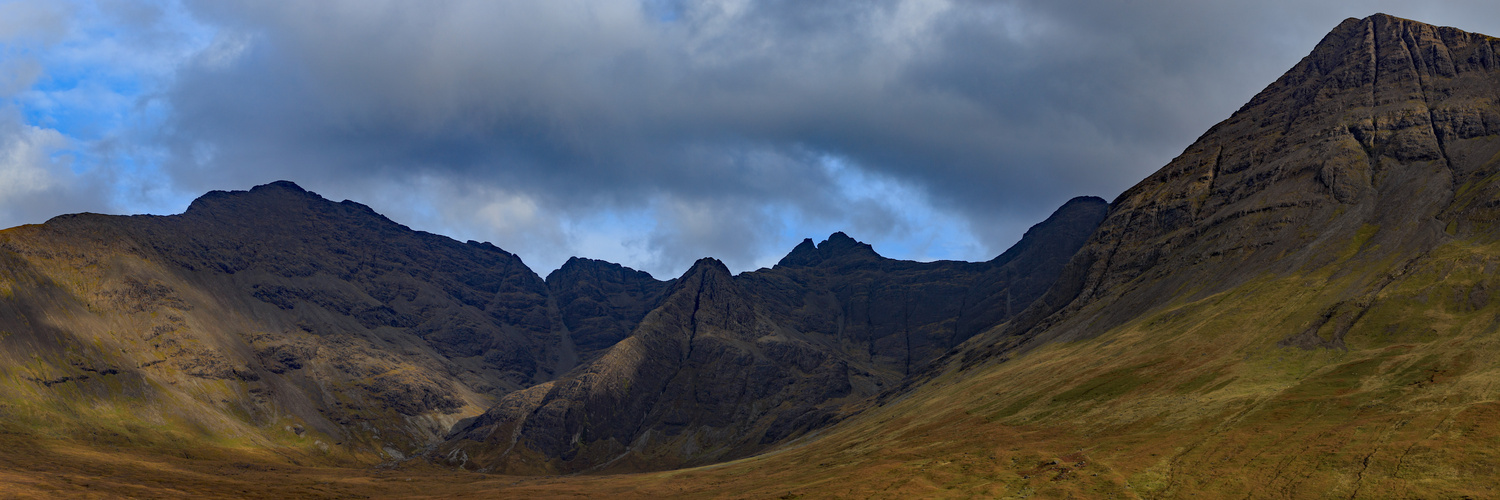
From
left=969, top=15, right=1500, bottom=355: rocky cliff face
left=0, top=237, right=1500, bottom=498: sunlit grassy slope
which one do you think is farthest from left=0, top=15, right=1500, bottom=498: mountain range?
left=969, top=15, right=1500, bottom=355: rocky cliff face

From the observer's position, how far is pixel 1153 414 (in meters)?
91.2

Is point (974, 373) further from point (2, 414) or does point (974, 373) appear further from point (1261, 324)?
point (2, 414)

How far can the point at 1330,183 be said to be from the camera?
152m

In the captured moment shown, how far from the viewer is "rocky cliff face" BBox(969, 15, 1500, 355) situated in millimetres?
129625

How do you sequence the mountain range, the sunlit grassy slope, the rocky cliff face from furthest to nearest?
the rocky cliff face, the mountain range, the sunlit grassy slope

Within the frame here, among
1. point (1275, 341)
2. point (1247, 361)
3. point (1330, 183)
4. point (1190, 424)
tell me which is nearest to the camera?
point (1190, 424)

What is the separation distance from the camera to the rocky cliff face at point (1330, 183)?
12962 cm

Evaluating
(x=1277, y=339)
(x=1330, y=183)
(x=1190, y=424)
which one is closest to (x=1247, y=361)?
(x=1277, y=339)

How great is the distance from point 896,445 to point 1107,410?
30.1 m

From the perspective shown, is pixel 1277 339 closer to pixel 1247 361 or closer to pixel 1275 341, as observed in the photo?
pixel 1275 341

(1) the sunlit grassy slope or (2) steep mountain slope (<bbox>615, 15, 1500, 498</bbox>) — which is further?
(2) steep mountain slope (<bbox>615, 15, 1500, 498</bbox>)

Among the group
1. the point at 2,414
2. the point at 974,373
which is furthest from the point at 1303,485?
the point at 2,414

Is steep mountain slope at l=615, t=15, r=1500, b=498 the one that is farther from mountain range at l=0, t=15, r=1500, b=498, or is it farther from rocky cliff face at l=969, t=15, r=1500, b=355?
rocky cliff face at l=969, t=15, r=1500, b=355

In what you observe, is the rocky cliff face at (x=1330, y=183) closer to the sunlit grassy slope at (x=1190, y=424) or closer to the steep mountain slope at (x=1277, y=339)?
the steep mountain slope at (x=1277, y=339)
